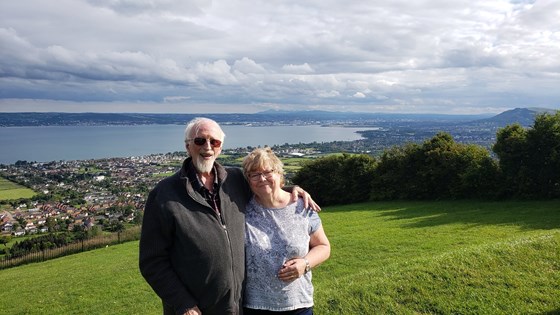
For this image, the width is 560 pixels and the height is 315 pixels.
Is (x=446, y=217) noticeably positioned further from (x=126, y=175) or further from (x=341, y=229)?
(x=126, y=175)

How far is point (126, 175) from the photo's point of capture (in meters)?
74.1

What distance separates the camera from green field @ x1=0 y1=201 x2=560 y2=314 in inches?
236

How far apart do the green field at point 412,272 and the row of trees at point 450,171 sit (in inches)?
95.9

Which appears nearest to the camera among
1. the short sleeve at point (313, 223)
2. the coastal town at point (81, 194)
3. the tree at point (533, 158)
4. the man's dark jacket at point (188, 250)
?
the man's dark jacket at point (188, 250)

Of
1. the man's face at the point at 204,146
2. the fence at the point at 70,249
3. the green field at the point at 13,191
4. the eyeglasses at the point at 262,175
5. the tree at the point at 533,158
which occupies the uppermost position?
the man's face at the point at 204,146

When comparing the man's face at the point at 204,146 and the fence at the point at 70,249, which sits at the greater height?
the man's face at the point at 204,146

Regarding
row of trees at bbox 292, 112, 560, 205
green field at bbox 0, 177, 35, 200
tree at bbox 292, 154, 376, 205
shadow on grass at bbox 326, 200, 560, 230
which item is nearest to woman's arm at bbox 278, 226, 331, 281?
shadow on grass at bbox 326, 200, 560, 230

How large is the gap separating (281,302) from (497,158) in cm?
2476

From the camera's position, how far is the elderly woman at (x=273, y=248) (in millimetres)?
3279

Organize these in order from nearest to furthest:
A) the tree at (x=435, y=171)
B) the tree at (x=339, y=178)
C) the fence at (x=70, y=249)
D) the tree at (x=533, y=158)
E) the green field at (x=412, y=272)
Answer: the green field at (x=412, y=272), the tree at (x=533, y=158), the fence at (x=70, y=249), the tree at (x=435, y=171), the tree at (x=339, y=178)

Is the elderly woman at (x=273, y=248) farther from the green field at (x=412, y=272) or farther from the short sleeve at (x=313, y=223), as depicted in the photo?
the green field at (x=412, y=272)

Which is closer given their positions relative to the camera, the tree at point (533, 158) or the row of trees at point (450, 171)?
the tree at point (533, 158)

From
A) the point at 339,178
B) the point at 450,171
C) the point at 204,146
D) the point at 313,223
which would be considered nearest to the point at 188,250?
the point at 204,146

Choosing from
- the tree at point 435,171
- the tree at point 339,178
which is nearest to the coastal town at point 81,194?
the tree at point 339,178
